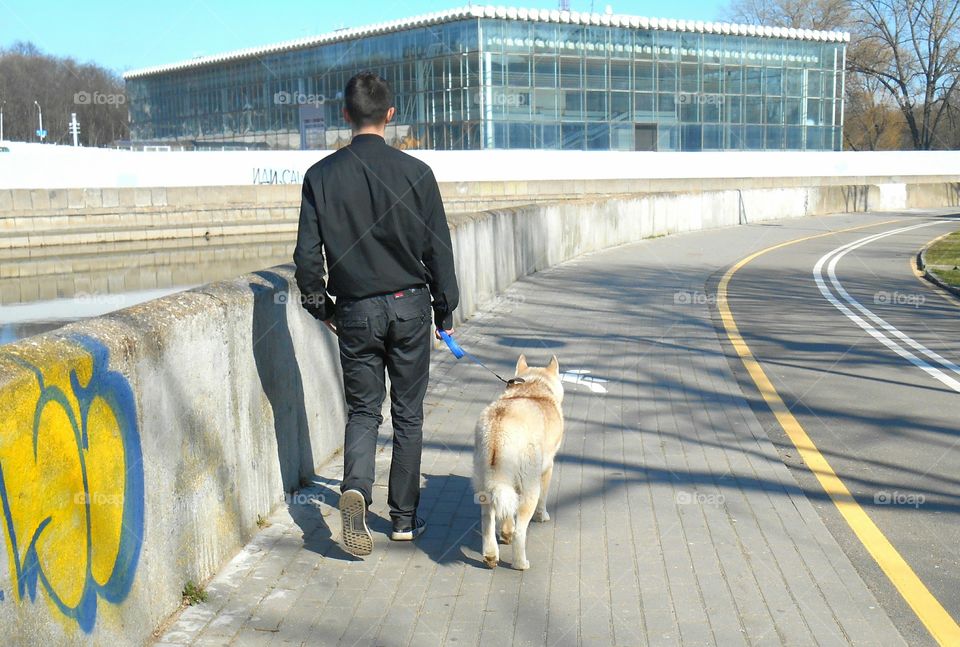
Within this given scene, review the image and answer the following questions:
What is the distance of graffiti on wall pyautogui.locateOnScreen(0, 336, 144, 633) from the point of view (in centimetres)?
329

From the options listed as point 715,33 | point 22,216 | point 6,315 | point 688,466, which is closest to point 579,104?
point 715,33

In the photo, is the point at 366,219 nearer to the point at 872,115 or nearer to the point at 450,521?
the point at 450,521

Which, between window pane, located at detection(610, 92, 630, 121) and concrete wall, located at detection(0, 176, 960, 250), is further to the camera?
window pane, located at detection(610, 92, 630, 121)

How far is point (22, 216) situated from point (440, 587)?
107ft

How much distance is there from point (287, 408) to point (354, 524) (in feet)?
4.36

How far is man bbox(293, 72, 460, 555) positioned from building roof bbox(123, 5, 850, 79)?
174ft

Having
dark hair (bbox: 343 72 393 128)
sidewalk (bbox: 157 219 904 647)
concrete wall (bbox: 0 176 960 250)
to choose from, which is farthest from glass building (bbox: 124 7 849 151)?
dark hair (bbox: 343 72 393 128)

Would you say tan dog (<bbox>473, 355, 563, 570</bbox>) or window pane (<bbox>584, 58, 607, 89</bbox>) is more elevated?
window pane (<bbox>584, 58, 607, 89</bbox>)

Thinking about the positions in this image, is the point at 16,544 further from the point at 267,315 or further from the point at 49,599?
the point at 267,315

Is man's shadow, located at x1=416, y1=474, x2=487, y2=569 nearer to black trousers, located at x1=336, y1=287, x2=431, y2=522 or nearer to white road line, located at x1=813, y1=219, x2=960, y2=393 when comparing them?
black trousers, located at x1=336, y1=287, x2=431, y2=522

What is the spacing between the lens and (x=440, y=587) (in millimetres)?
5039

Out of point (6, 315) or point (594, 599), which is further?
point (6, 315)

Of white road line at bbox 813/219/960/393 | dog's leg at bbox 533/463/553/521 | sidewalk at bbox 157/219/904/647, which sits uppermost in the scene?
dog's leg at bbox 533/463/553/521

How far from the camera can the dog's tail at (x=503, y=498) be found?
4992mm
